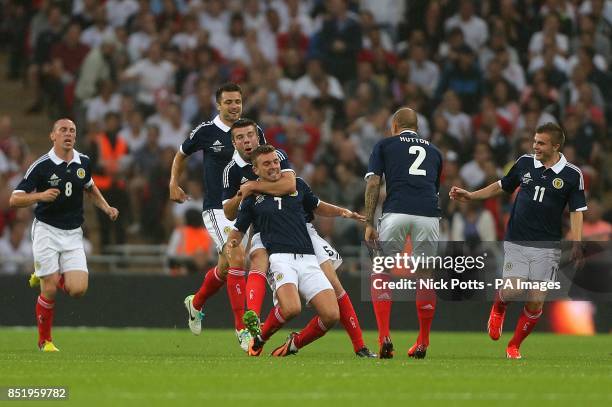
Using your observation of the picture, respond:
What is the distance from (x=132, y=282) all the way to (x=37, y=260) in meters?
5.79

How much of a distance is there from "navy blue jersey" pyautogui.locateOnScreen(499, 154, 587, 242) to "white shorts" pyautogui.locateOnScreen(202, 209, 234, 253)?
2970mm

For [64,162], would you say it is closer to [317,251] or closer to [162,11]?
[317,251]

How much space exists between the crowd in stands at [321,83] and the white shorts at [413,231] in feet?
23.5

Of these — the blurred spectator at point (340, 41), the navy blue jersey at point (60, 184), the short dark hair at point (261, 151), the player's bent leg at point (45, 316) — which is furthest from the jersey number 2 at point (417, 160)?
the blurred spectator at point (340, 41)

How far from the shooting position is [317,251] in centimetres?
1348

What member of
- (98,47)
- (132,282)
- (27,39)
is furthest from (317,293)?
(27,39)

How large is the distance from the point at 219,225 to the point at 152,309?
254 inches

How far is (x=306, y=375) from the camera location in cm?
1097

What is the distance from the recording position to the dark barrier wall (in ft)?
67.6

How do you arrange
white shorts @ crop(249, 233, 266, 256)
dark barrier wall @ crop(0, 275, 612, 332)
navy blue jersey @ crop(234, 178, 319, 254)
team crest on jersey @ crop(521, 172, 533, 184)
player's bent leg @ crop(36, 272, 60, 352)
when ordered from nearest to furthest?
1. navy blue jersey @ crop(234, 178, 319, 254)
2. white shorts @ crop(249, 233, 266, 256)
3. team crest on jersey @ crop(521, 172, 533, 184)
4. player's bent leg @ crop(36, 272, 60, 352)
5. dark barrier wall @ crop(0, 275, 612, 332)

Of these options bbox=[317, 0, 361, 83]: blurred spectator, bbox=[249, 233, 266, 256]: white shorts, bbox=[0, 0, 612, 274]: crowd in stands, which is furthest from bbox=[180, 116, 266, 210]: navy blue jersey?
bbox=[317, 0, 361, 83]: blurred spectator

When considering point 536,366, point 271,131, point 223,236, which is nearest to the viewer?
point 536,366

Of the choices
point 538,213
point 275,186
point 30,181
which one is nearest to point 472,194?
point 538,213

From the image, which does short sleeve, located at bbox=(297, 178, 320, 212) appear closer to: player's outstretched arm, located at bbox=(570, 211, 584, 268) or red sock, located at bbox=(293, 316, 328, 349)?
red sock, located at bbox=(293, 316, 328, 349)
